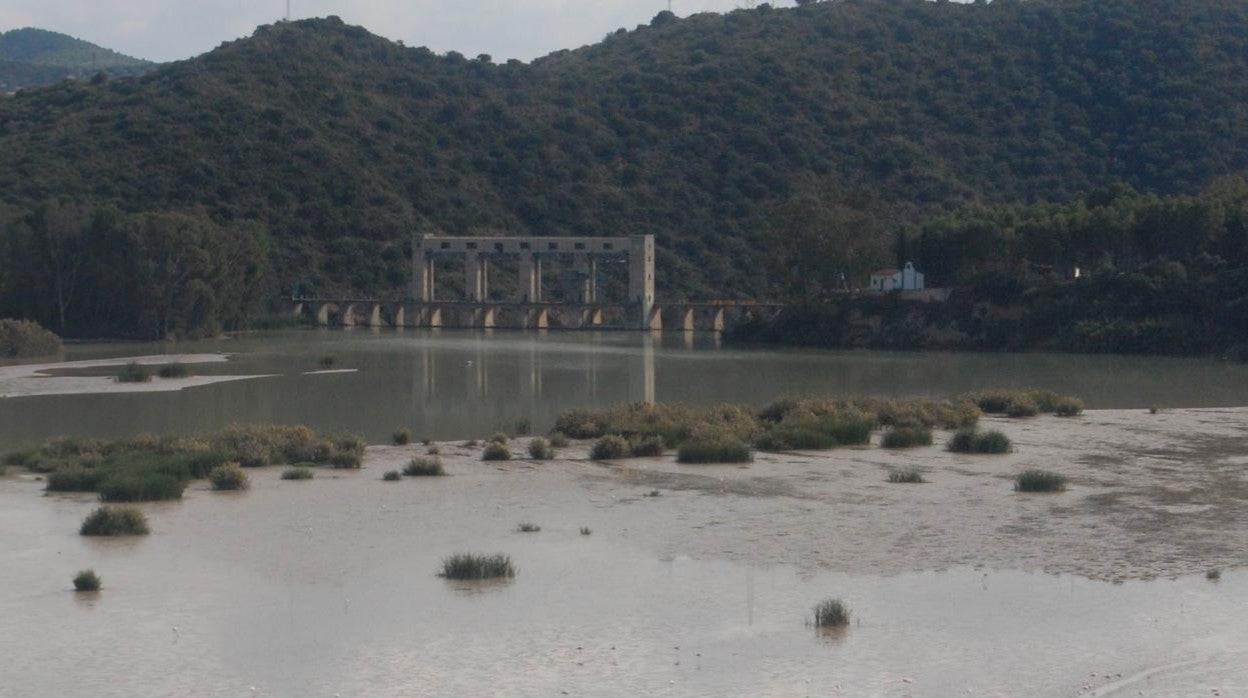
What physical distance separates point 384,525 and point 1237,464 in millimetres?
13854

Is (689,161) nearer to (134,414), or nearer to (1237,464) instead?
(134,414)

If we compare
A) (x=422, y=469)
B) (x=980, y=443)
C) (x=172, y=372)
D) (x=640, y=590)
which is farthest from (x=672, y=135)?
(x=640, y=590)

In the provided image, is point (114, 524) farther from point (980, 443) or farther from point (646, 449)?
point (980, 443)

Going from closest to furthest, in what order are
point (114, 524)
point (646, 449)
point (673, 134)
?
point (114, 524) → point (646, 449) → point (673, 134)

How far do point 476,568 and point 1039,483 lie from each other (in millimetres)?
9193

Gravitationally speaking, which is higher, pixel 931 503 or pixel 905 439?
pixel 905 439

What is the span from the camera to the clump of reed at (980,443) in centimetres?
2761

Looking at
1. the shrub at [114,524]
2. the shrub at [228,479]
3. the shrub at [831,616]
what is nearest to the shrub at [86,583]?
the shrub at [114,524]

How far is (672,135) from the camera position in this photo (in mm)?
124250

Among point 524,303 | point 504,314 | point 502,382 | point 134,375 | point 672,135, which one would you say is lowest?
point 502,382

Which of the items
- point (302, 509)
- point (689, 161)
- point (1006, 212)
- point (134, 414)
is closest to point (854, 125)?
point (689, 161)

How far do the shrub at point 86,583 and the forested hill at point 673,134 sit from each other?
8438 centimetres

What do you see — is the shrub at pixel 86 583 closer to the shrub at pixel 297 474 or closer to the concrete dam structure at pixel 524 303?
the shrub at pixel 297 474

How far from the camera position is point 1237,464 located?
2616 centimetres
